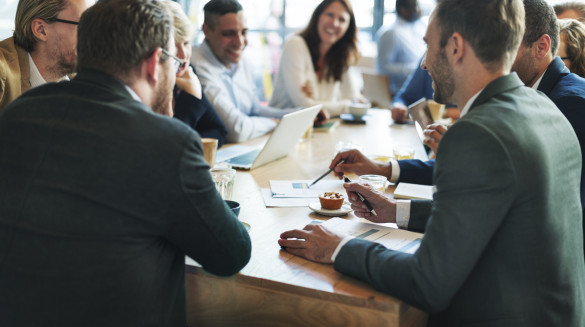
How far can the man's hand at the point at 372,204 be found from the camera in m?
1.60

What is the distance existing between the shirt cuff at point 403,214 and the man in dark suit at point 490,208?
1.03ft

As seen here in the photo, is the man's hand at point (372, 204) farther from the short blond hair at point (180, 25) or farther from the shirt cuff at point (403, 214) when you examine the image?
the short blond hair at point (180, 25)

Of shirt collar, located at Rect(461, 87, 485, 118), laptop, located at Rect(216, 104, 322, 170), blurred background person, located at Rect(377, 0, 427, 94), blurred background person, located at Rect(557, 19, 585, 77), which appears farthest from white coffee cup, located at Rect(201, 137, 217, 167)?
blurred background person, located at Rect(377, 0, 427, 94)

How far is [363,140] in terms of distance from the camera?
2930mm

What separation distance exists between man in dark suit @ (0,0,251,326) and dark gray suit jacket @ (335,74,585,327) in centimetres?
41

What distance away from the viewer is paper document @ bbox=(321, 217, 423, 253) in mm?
1388

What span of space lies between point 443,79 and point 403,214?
0.43 m

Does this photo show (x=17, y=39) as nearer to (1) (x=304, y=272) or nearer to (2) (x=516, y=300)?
(1) (x=304, y=272)

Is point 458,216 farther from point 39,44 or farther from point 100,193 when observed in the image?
point 39,44

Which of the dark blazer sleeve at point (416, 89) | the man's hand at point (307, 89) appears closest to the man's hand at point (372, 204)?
the man's hand at point (307, 89)

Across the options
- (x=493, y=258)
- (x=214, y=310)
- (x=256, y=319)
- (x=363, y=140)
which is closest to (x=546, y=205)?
(x=493, y=258)

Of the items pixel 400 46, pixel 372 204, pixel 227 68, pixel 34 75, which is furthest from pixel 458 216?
pixel 400 46

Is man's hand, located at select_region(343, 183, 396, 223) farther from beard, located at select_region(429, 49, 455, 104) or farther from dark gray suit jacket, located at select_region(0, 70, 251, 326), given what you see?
dark gray suit jacket, located at select_region(0, 70, 251, 326)

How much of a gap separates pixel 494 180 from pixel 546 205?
162 millimetres
